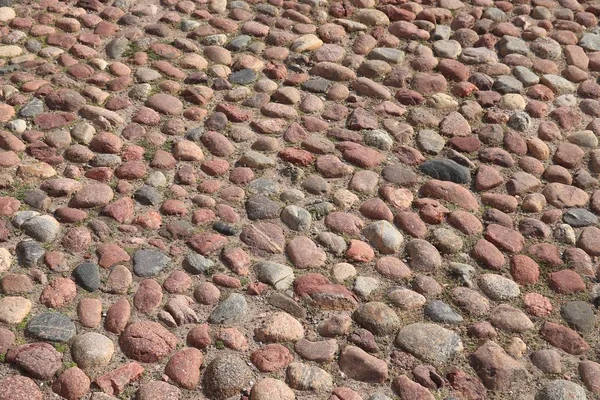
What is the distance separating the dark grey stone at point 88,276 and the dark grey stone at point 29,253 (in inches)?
6.0

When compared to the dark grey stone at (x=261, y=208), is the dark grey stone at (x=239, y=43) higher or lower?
higher

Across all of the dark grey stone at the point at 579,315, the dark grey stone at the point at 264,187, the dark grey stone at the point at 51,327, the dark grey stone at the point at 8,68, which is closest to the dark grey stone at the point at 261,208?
the dark grey stone at the point at 264,187

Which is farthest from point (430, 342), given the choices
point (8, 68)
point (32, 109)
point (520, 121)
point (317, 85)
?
point (8, 68)

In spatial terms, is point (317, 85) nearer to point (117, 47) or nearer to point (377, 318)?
point (117, 47)

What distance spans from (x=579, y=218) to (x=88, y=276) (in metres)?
1.96

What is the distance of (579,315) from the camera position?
9.58 feet

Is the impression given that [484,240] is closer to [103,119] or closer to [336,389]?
[336,389]

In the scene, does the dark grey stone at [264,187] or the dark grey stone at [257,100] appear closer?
the dark grey stone at [264,187]

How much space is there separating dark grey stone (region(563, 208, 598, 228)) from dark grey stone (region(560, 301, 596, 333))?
47 cm

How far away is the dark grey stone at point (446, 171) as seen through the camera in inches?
139

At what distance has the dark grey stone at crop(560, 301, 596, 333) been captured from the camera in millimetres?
2881

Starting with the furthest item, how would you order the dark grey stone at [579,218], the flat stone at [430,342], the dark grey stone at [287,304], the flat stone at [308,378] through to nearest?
the dark grey stone at [579,218] < the dark grey stone at [287,304] < the flat stone at [430,342] < the flat stone at [308,378]

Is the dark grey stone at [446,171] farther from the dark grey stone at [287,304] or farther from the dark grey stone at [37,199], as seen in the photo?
the dark grey stone at [37,199]

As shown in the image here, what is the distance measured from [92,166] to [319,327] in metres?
1.27
